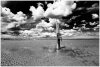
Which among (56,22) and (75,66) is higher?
(56,22)

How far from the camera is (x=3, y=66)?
13.4 metres

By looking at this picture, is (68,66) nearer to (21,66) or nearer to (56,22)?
(21,66)

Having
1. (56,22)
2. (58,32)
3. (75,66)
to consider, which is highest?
(56,22)

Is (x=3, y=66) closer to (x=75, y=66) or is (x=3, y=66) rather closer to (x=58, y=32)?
(x=75, y=66)

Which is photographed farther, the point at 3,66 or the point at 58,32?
the point at 58,32

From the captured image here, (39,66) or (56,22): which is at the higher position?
(56,22)

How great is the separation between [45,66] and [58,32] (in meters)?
17.4

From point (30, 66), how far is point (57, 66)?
364cm

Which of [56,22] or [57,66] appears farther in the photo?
[56,22]

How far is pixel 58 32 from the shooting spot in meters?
30.1

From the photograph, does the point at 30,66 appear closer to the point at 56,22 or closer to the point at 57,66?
the point at 57,66

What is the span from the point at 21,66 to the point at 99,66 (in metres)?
10.2

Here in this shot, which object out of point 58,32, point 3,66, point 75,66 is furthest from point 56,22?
point 3,66

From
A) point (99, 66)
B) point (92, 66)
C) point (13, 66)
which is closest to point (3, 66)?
point (13, 66)
